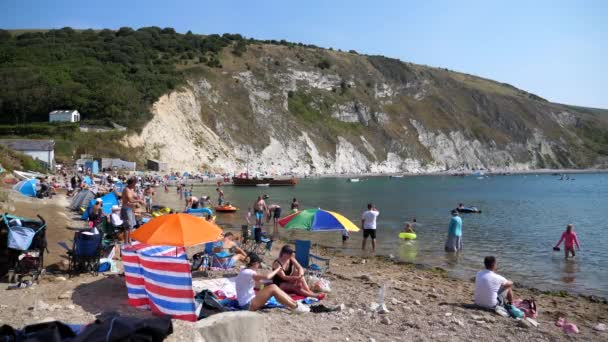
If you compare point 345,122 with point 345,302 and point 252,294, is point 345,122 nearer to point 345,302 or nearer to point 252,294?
point 345,302

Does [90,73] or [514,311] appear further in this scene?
[90,73]

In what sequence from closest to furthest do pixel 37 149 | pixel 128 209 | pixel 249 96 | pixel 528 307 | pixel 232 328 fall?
pixel 232 328 < pixel 528 307 < pixel 128 209 < pixel 37 149 < pixel 249 96

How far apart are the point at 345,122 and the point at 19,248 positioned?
4249 inches

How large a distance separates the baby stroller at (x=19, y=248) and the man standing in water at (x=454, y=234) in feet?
43.1

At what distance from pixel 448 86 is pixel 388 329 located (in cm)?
15284

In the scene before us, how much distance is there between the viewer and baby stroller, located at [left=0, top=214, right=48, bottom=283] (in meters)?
8.87

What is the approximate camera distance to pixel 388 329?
24.9ft

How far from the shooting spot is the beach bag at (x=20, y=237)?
8.85m

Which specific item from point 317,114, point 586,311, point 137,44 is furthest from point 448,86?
point 586,311

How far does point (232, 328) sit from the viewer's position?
204 inches

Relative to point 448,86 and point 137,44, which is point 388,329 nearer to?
point 137,44

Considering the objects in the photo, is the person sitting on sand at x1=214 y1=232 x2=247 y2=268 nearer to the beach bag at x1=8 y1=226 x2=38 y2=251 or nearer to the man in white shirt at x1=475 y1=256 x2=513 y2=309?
the beach bag at x1=8 y1=226 x2=38 y2=251

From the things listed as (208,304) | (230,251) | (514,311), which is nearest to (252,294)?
(208,304)

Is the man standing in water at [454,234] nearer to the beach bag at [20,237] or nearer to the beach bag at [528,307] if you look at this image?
the beach bag at [528,307]
